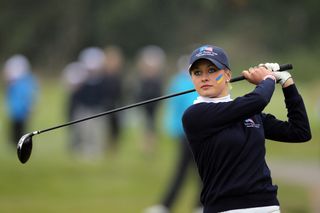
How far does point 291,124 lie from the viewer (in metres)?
5.89

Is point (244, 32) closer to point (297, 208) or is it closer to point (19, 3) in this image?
point (19, 3)

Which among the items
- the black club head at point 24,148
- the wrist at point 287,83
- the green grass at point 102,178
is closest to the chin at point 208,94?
the wrist at point 287,83

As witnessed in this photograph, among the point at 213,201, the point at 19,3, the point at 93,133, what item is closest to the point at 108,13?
the point at 19,3

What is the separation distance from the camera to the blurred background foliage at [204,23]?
44.3ft

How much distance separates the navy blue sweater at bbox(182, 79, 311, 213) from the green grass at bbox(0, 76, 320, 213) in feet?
20.0

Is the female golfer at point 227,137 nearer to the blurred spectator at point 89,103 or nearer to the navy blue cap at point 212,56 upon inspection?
the navy blue cap at point 212,56

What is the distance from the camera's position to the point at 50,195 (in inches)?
512

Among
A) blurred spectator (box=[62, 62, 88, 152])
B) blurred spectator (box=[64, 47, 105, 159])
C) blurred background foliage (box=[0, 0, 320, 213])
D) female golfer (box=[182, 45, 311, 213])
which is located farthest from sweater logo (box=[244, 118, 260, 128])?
blurred spectator (box=[62, 62, 88, 152])

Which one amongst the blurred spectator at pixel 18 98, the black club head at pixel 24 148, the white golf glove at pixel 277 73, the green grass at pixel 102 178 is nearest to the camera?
the white golf glove at pixel 277 73

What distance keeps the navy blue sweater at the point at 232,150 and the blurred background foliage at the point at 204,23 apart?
7.13 meters

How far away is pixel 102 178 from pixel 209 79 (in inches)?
362

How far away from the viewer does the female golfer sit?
5457 millimetres

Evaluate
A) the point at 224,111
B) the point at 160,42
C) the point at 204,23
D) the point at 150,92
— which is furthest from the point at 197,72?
the point at 160,42

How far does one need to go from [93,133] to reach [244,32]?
4815 mm
